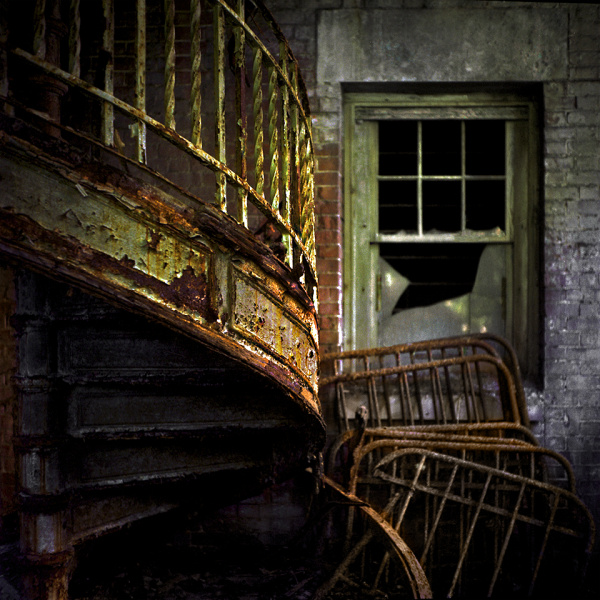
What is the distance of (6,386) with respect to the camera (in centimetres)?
332

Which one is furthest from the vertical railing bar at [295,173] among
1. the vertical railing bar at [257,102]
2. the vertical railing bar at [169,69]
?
the vertical railing bar at [169,69]

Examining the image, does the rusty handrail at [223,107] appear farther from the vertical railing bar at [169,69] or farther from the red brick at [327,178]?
the red brick at [327,178]

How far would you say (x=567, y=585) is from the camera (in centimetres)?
309

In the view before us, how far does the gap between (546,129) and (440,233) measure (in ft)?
2.98

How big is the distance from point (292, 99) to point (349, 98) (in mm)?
1320

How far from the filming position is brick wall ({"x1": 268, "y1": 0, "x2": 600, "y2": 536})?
131 inches

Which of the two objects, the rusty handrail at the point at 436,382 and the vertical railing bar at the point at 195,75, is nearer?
the vertical railing bar at the point at 195,75

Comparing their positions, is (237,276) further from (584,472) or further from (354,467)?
(584,472)

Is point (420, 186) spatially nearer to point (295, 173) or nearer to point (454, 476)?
point (295, 173)

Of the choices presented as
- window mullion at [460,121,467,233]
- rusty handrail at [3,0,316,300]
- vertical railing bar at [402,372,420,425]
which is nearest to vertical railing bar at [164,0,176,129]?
rusty handrail at [3,0,316,300]

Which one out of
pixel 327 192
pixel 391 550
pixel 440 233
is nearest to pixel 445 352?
pixel 440 233

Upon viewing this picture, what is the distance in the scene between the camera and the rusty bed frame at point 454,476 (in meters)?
2.87

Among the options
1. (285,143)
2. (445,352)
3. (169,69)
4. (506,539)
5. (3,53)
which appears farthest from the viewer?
(445,352)

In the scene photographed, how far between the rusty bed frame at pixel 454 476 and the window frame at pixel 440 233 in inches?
9.4
